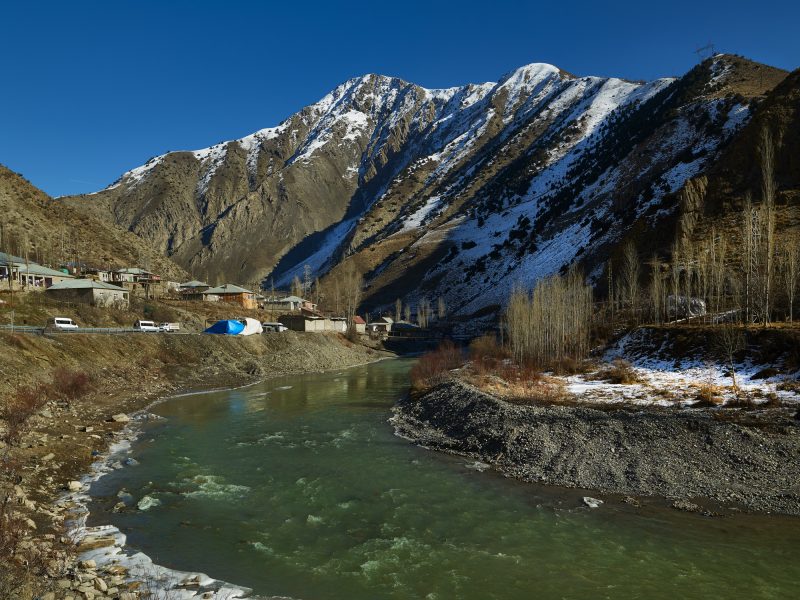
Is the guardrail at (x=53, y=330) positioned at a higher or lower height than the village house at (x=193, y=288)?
lower

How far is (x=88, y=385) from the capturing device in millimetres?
38688

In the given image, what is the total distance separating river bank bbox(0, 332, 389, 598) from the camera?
14.3 meters

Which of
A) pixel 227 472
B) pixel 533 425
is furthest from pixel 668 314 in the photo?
pixel 227 472

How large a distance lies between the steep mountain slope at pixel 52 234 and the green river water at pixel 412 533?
80.4 metres

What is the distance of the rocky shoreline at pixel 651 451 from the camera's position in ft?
65.0

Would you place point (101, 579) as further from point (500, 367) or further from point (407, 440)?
point (500, 367)

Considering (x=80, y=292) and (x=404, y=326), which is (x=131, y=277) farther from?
(x=404, y=326)

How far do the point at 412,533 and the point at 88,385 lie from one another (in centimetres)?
3264

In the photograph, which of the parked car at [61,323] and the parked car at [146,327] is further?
the parked car at [146,327]

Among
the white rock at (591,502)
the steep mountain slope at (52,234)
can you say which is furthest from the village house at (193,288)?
the white rock at (591,502)

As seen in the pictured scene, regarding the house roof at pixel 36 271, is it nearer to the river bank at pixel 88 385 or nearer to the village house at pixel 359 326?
the river bank at pixel 88 385

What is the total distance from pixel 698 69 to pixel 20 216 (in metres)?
188

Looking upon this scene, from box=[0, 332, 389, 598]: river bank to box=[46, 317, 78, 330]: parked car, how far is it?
3.34 metres

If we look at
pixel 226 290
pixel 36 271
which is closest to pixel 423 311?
pixel 226 290
